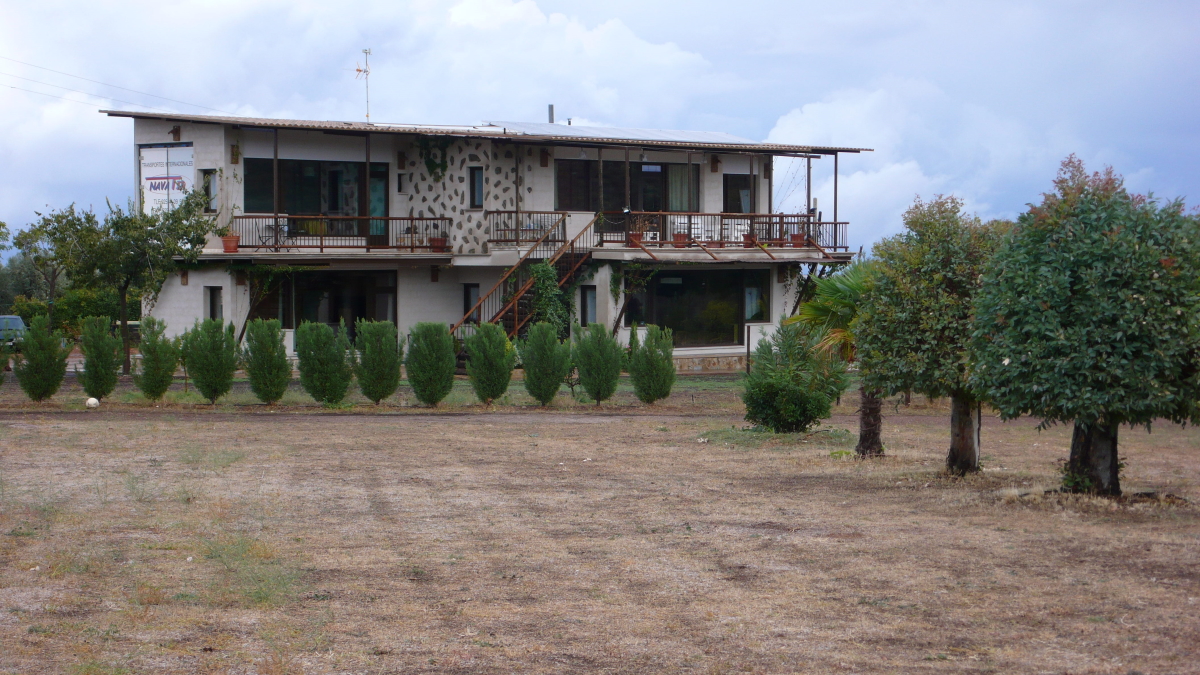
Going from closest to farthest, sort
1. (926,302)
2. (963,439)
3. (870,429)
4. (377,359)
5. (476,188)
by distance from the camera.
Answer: (926,302)
(963,439)
(870,429)
(377,359)
(476,188)

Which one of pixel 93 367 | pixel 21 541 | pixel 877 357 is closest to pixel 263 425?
pixel 93 367

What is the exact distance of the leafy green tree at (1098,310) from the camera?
9219mm

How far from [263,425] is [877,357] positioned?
35.0 ft

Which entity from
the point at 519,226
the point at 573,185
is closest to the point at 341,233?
the point at 519,226

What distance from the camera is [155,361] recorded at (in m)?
20.9

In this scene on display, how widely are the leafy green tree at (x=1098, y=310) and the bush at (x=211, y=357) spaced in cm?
1501

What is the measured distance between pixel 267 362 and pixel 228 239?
374 inches

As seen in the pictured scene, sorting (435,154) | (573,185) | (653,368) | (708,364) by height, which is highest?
(435,154)

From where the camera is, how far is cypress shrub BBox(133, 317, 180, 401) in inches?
819

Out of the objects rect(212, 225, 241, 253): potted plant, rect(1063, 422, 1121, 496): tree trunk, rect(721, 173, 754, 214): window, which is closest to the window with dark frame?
rect(212, 225, 241, 253): potted plant

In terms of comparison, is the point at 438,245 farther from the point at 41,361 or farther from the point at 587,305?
the point at 41,361

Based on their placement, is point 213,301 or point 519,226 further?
point 519,226

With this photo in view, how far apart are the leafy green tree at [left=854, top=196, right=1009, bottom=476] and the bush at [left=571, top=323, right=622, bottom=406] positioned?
404 inches

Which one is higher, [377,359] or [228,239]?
[228,239]
